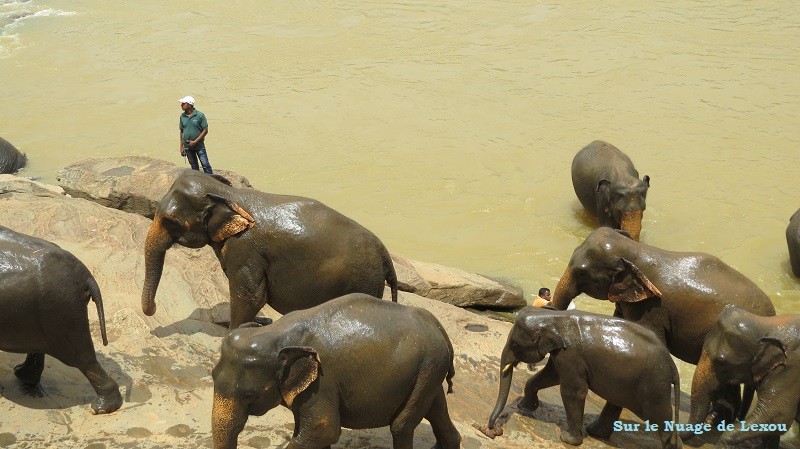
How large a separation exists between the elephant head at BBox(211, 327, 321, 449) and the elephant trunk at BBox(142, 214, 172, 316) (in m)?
2.27

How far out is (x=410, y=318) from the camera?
619cm

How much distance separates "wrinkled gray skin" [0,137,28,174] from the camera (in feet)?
48.8

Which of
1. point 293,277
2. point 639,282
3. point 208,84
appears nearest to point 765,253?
point 639,282

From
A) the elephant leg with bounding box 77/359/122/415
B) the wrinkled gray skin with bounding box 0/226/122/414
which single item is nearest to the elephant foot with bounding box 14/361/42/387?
the wrinkled gray skin with bounding box 0/226/122/414

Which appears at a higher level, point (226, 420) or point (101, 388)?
point (226, 420)

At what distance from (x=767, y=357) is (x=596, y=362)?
49.0 inches

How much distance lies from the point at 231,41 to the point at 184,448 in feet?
55.7

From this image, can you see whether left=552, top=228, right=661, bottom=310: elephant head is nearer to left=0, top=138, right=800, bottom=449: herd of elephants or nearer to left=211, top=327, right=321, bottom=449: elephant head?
left=0, top=138, right=800, bottom=449: herd of elephants

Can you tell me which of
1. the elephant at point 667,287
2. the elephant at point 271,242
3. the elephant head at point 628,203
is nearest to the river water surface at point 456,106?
the elephant head at point 628,203

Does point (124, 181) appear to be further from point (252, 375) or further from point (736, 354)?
point (736, 354)

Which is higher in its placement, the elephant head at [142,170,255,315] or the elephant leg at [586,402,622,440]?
the elephant head at [142,170,255,315]

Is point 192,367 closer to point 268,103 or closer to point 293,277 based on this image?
point 293,277

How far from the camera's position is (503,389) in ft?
24.6

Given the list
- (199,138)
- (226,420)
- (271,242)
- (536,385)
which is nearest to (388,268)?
(271,242)
